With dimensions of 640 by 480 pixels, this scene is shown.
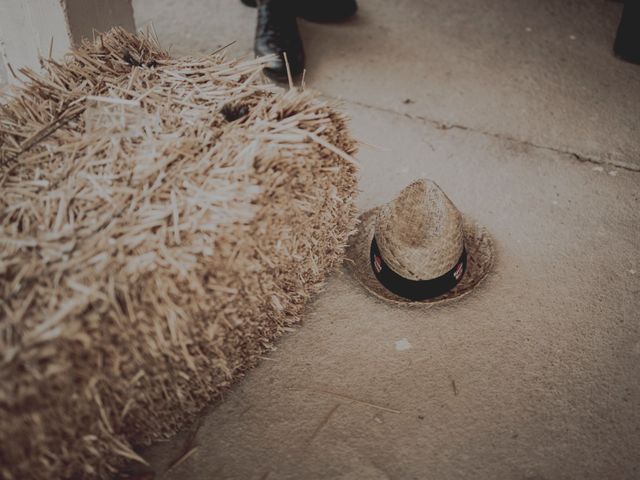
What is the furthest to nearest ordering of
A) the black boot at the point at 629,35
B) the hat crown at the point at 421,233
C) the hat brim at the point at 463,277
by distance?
1. the black boot at the point at 629,35
2. the hat brim at the point at 463,277
3. the hat crown at the point at 421,233

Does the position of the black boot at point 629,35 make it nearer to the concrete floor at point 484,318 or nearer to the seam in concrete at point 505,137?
the concrete floor at point 484,318

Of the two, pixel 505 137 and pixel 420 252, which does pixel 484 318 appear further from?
pixel 505 137

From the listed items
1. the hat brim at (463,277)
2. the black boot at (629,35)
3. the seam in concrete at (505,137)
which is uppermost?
the black boot at (629,35)

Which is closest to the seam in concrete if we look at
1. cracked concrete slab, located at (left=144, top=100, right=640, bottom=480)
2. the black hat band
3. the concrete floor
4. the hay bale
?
the concrete floor

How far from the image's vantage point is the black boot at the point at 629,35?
11.1 ft

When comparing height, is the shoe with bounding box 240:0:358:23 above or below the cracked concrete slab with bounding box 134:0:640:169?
above

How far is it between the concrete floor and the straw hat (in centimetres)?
7

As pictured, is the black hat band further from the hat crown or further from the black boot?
the black boot

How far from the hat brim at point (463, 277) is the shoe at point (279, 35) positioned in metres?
1.21

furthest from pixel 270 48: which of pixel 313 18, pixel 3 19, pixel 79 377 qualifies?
pixel 79 377

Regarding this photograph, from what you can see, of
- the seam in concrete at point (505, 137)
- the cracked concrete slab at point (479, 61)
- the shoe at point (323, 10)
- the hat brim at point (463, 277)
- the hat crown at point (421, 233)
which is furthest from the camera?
the shoe at point (323, 10)

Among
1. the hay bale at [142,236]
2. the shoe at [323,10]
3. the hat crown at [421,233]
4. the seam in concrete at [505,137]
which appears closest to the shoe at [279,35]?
the seam in concrete at [505,137]

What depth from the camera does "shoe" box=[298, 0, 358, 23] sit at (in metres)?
3.99

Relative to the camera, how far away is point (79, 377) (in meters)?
1.48
